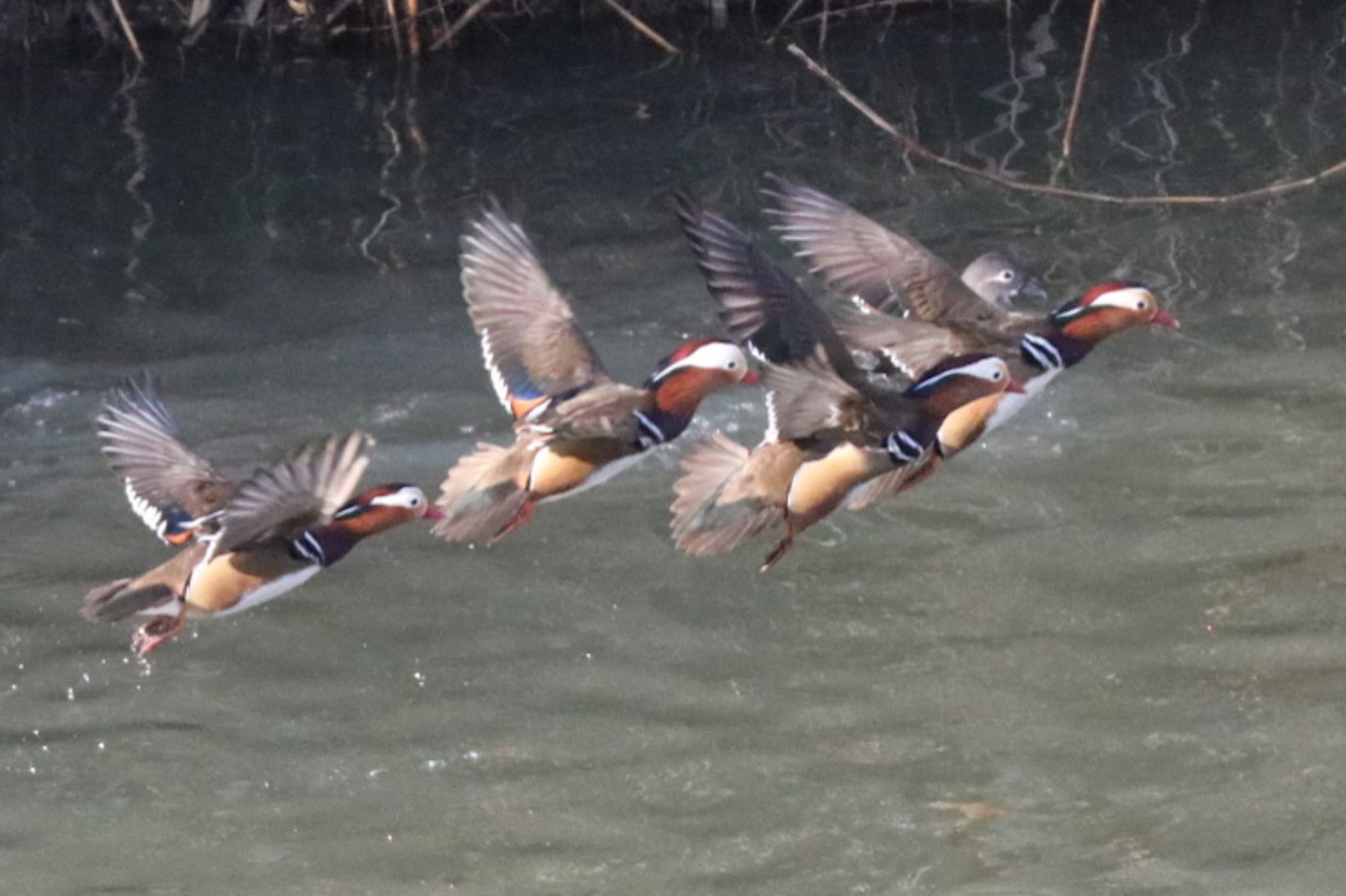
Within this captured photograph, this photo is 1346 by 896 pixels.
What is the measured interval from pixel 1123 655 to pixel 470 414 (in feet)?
8.27

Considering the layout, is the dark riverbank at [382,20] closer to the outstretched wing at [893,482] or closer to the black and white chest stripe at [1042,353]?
the black and white chest stripe at [1042,353]

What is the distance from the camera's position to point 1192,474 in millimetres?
6496

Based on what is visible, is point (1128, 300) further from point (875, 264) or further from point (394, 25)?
point (394, 25)

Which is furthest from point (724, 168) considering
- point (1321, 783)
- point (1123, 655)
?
point (1321, 783)

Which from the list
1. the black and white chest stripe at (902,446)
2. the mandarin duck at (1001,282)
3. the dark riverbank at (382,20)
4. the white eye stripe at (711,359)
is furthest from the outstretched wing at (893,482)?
the dark riverbank at (382,20)

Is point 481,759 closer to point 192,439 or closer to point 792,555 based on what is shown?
point 792,555

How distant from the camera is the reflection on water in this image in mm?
4871

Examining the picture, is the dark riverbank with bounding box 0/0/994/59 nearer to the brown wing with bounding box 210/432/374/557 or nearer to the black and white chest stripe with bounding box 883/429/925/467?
the black and white chest stripe with bounding box 883/429/925/467

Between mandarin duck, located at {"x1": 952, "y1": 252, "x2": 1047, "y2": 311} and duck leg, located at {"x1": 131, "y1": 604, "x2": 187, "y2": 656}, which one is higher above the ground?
mandarin duck, located at {"x1": 952, "y1": 252, "x2": 1047, "y2": 311}

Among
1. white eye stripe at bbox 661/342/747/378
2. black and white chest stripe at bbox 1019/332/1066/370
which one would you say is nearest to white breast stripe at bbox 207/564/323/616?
white eye stripe at bbox 661/342/747/378

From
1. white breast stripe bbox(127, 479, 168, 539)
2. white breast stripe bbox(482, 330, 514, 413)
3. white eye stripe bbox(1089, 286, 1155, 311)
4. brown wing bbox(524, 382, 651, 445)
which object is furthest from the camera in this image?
white eye stripe bbox(1089, 286, 1155, 311)

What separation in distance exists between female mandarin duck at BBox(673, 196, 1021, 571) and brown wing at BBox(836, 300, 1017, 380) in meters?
0.32

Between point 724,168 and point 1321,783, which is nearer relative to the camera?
point 1321,783

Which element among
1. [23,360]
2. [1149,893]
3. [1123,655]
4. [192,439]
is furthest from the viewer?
[23,360]
